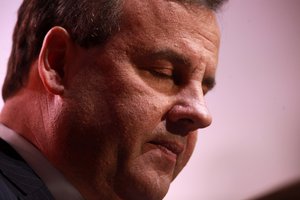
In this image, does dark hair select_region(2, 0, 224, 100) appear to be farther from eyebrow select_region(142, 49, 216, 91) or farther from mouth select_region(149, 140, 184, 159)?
mouth select_region(149, 140, 184, 159)

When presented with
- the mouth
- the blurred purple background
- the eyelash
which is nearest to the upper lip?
the mouth

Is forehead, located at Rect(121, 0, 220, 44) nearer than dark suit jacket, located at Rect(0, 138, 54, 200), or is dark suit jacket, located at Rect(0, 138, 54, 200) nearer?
dark suit jacket, located at Rect(0, 138, 54, 200)

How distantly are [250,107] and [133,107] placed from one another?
59 cm

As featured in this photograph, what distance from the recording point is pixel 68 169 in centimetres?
90

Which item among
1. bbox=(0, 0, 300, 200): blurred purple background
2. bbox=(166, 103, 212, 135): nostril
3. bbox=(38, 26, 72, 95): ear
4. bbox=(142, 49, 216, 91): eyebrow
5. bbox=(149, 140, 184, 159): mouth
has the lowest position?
bbox=(0, 0, 300, 200): blurred purple background

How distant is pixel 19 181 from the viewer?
0.83 m

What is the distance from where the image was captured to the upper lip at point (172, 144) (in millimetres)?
905

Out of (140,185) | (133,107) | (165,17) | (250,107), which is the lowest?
(250,107)

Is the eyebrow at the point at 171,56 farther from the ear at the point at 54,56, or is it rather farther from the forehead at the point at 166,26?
the ear at the point at 54,56

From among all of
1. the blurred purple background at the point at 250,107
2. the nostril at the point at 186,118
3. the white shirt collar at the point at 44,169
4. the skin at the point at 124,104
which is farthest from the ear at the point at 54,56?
the blurred purple background at the point at 250,107

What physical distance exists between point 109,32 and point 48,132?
0.72 ft

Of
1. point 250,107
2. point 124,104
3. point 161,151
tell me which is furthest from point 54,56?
point 250,107

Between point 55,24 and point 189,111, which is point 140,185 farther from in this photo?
point 55,24

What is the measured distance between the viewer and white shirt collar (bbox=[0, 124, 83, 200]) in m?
0.88
